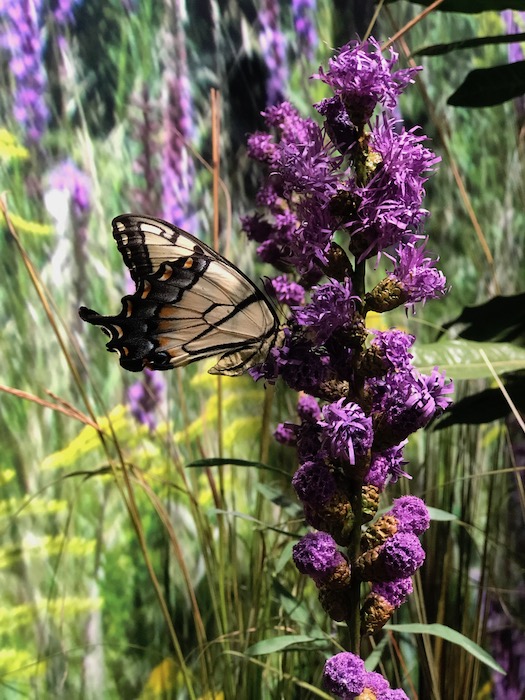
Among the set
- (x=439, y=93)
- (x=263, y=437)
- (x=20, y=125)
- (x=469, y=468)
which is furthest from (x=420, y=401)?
(x=439, y=93)

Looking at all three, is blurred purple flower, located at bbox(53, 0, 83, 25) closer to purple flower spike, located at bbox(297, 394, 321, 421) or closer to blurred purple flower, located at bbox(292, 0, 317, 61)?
blurred purple flower, located at bbox(292, 0, 317, 61)

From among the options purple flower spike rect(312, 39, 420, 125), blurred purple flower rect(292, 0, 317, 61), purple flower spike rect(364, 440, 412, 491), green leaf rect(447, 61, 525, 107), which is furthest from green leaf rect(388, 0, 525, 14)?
purple flower spike rect(364, 440, 412, 491)

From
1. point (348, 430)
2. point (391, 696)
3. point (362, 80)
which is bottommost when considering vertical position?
point (391, 696)

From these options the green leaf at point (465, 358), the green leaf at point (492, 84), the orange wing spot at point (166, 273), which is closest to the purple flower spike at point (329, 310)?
the orange wing spot at point (166, 273)

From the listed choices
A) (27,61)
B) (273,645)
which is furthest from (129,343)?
(27,61)

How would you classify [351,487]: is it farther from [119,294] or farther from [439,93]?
[439,93]

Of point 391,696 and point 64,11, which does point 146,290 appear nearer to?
point 391,696
